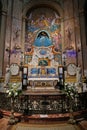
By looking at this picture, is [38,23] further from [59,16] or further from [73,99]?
[73,99]

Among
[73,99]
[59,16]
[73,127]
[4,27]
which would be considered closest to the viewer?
[73,127]

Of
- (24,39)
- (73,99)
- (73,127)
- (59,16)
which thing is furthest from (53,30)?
(73,127)

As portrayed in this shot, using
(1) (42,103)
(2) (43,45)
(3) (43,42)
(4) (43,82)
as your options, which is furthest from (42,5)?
(1) (42,103)

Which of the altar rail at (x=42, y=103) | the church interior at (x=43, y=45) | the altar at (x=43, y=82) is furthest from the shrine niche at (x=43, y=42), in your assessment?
the altar rail at (x=42, y=103)

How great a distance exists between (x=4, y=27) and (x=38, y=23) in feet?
13.6

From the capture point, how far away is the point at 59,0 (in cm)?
1572

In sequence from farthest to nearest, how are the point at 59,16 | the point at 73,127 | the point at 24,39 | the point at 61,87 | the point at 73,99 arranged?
the point at 59,16 → the point at 24,39 → the point at 61,87 → the point at 73,99 → the point at 73,127

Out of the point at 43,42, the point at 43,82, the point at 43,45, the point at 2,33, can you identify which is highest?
the point at 2,33

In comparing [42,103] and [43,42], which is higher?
[43,42]

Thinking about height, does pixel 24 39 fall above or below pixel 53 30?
below

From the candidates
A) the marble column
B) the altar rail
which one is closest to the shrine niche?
the marble column

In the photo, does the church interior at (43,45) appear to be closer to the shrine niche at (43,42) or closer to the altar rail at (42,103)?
the shrine niche at (43,42)

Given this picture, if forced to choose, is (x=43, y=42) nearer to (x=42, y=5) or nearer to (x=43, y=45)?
(x=43, y=45)

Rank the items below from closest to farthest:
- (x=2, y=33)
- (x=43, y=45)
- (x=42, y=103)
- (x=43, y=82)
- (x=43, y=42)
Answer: (x=42, y=103)
(x=43, y=82)
(x=2, y=33)
(x=43, y=45)
(x=43, y=42)
